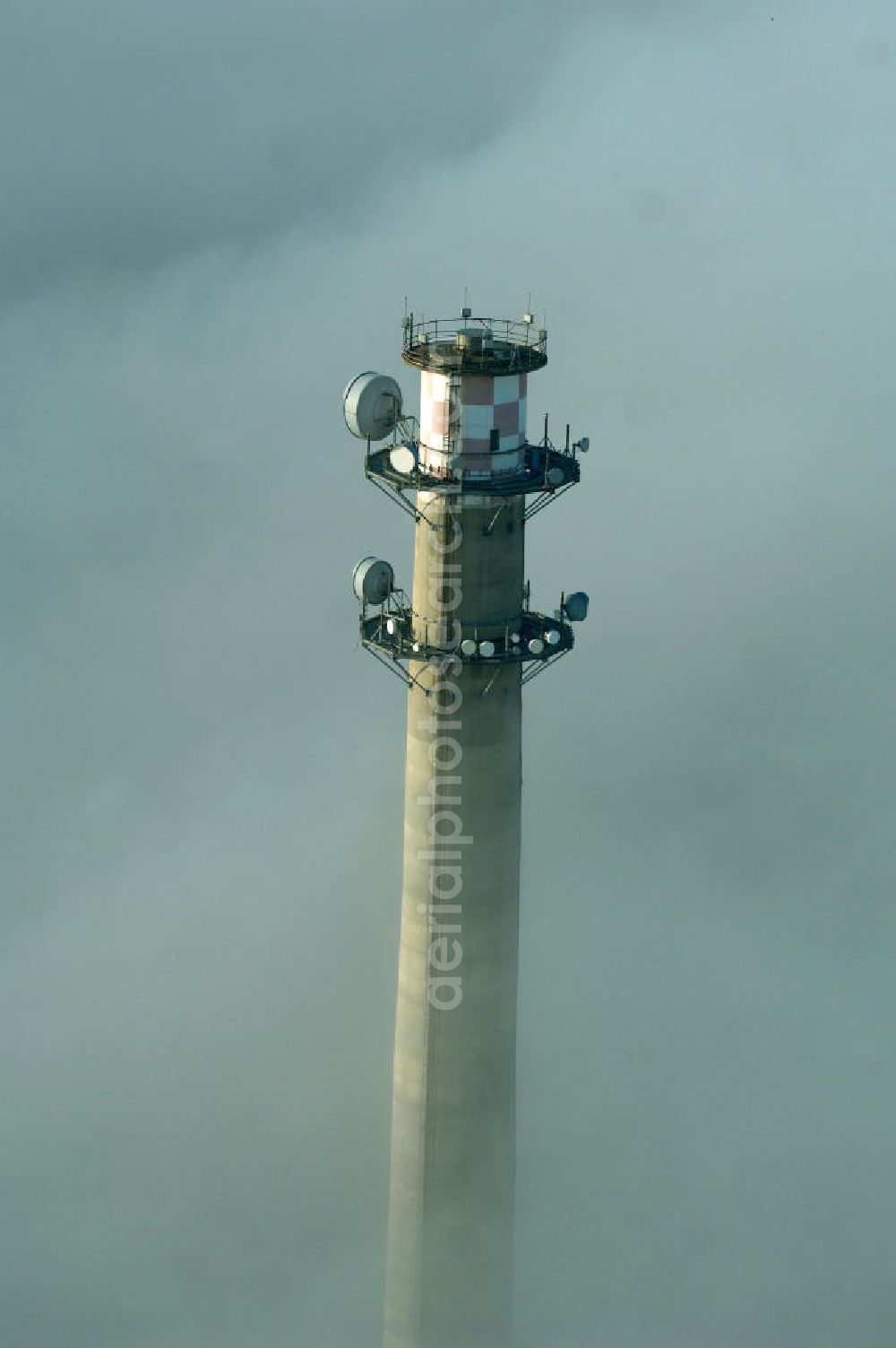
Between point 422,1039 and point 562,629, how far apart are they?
1224cm

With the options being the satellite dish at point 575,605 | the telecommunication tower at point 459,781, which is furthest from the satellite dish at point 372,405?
the satellite dish at point 575,605

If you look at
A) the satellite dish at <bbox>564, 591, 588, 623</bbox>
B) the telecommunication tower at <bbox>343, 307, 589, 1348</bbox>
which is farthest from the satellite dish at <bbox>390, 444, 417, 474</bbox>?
the satellite dish at <bbox>564, 591, 588, 623</bbox>

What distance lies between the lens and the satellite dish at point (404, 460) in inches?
2196

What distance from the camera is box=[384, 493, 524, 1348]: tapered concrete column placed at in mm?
57875

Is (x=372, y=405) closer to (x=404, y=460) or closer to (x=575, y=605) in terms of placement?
(x=404, y=460)

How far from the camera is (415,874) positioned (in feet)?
196

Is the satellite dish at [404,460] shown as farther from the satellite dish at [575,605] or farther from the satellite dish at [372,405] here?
the satellite dish at [575,605]

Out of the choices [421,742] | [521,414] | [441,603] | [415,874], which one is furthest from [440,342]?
[415,874]

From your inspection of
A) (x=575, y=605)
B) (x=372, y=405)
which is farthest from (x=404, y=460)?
(x=575, y=605)

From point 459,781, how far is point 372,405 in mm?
10402

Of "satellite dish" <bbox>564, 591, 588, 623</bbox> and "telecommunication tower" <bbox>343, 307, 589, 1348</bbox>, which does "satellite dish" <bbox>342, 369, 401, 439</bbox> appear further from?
"satellite dish" <bbox>564, 591, 588, 623</bbox>

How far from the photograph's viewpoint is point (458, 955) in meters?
59.9

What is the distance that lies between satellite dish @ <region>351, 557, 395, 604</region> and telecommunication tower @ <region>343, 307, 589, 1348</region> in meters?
0.05

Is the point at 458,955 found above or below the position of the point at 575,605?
below
